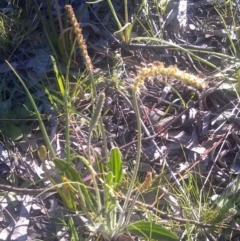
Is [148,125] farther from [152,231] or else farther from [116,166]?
[152,231]

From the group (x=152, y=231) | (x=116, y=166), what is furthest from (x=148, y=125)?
(x=152, y=231)

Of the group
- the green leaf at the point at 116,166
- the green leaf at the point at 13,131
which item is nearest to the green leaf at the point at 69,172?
the green leaf at the point at 116,166

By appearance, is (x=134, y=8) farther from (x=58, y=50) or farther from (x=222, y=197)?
(x=222, y=197)

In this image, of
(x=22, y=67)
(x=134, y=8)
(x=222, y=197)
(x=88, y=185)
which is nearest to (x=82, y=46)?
(x=88, y=185)

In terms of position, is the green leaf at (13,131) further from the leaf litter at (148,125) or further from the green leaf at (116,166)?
the green leaf at (116,166)

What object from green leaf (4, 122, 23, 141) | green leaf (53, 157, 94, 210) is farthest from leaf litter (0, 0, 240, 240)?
green leaf (53, 157, 94, 210)
